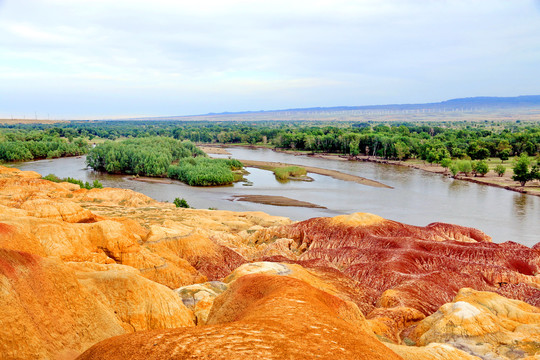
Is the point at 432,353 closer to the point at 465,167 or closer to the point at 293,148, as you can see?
the point at 465,167

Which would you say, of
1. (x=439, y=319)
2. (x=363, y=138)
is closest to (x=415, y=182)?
(x=363, y=138)

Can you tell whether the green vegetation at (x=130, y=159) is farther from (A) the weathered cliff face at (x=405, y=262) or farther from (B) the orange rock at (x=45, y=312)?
(B) the orange rock at (x=45, y=312)

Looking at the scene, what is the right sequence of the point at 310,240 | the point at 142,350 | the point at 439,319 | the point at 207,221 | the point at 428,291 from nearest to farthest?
the point at 142,350, the point at 439,319, the point at 428,291, the point at 310,240, the point at 207,221

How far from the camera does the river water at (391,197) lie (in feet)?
165

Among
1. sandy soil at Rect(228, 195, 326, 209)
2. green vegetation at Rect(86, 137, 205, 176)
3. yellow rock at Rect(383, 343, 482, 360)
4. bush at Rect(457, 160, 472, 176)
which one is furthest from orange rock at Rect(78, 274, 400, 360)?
bush at Rect(457, 160, 472, 176)

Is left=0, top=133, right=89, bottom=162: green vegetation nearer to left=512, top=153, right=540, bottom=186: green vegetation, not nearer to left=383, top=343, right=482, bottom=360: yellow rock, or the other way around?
left=383, top=343, right=482, bottom=360: yellow rock

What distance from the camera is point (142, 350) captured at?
6953 mm

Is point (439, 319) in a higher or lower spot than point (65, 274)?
lower

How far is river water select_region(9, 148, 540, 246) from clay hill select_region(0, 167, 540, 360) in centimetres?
1631

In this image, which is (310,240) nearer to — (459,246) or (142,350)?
(459,246)

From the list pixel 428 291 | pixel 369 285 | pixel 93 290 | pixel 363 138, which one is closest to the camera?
pixel 93 290

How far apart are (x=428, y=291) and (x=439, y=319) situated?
6058mm

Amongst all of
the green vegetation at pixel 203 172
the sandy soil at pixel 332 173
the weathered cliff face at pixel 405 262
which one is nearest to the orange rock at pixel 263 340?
the weathered cliff face at pixel 405 262

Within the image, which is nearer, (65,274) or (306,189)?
(65,274)
